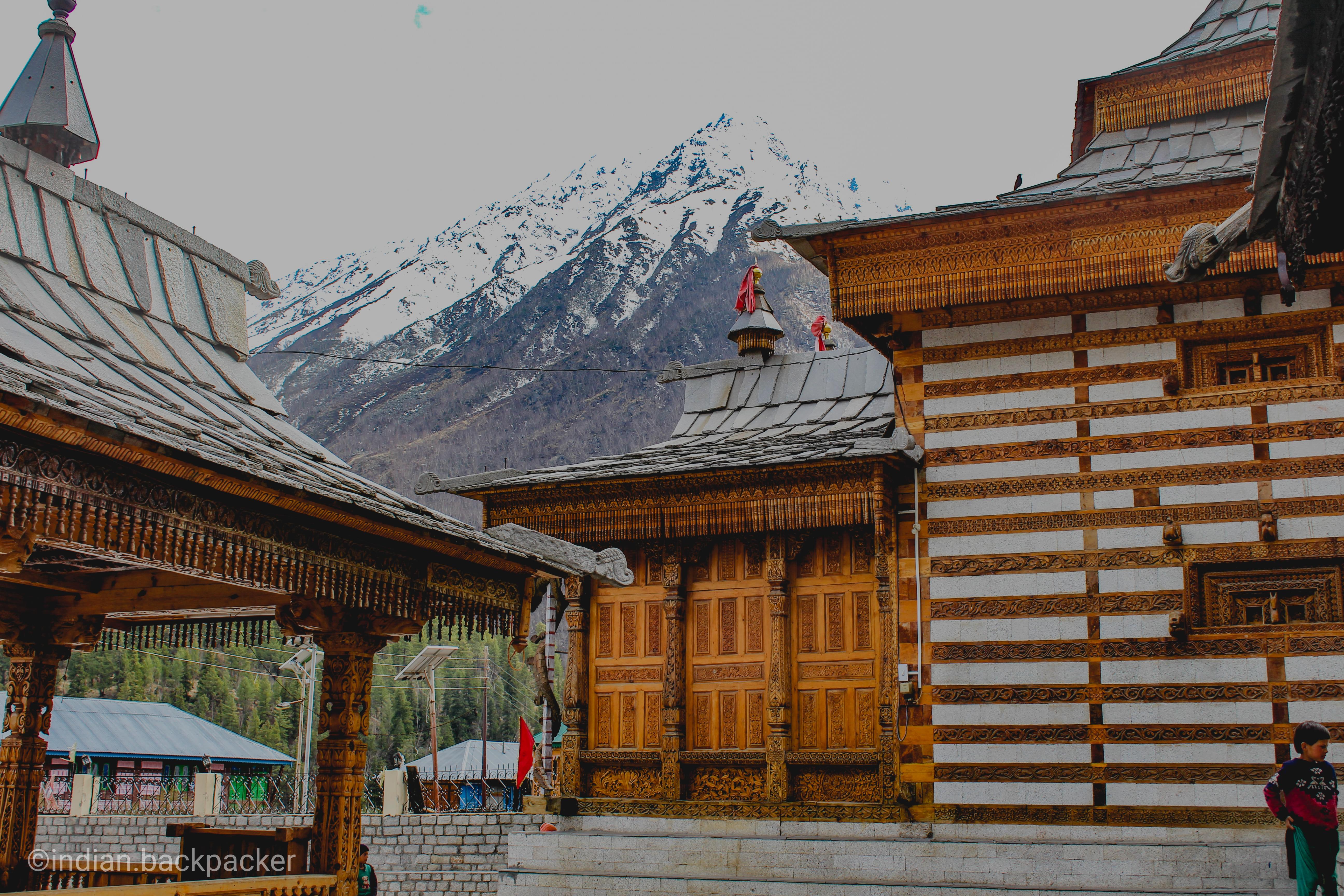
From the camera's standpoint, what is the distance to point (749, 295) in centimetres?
1819

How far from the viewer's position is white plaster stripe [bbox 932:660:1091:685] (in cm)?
1198

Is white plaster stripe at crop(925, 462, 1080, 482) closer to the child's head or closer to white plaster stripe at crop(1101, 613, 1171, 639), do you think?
white plaster stripe at crop(1101, 613, 1171, 639)

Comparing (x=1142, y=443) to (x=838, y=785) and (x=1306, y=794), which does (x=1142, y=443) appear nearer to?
(x=838, y=785)

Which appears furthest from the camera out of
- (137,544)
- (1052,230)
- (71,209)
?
(1052,230)

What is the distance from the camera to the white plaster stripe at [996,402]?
12625 mm

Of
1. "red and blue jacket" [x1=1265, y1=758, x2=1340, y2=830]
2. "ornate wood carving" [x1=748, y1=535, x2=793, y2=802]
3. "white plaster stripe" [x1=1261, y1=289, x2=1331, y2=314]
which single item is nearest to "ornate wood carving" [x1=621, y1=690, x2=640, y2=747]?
"ornate wood carving" [x1=748, y1=535, x2=793, y2=802]

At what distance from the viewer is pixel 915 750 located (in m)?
12.4

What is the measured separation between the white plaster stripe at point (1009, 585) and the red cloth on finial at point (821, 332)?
8.68 m

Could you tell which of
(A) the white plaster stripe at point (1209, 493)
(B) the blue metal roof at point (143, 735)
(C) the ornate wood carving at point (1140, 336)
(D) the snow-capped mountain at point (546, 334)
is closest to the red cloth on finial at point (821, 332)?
(C) the ornate wood carving at point (1140, 336)

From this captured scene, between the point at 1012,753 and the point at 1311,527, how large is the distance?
3357 mm

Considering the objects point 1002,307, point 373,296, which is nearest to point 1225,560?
point 1002,307

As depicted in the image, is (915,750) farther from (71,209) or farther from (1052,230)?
(71,209)

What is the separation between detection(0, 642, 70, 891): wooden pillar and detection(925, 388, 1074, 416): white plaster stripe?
826 centimetres

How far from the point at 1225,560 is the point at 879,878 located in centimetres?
435
